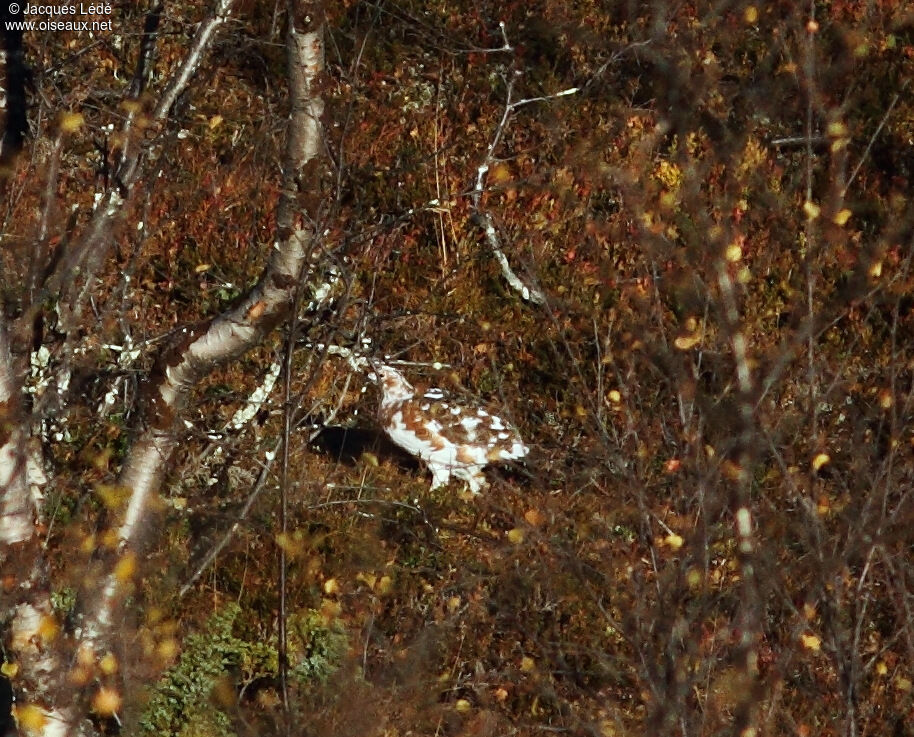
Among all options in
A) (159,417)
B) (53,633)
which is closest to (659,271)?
(159,417)

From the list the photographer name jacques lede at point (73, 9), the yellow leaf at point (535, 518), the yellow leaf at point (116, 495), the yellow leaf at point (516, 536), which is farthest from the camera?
the photographer name jacques lede at point (73, 9)

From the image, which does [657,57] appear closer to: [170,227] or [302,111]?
[170,227]

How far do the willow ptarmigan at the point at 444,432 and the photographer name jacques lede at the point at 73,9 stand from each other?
2.94 m

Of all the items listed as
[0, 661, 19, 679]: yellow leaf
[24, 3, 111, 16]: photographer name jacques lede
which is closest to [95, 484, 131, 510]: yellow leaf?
[0, 661, 19, 679]: yellow leaf

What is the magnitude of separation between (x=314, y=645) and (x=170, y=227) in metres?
3.35

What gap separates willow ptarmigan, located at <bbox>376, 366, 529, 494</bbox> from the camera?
667cm

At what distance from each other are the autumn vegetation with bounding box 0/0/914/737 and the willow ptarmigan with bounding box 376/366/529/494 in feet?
0.44

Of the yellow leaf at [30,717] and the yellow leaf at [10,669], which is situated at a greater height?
the yellow leaf at [10,669]

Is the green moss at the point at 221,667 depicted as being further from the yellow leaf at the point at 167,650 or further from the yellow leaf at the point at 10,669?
the yellow leaf at the point at 10,669

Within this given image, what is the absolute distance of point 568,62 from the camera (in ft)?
30.8

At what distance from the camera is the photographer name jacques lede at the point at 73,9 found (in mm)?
7637

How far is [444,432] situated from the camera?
6.78 metres

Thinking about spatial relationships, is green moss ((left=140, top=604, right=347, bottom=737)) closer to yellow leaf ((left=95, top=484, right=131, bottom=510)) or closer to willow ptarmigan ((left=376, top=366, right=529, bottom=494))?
yellow leaf ((left=95, top=484, right=131, bottom=510))

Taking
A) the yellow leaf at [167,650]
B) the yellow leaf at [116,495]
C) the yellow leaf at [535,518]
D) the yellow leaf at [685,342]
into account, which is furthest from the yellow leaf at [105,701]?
the yellow leaf at [685,342]
